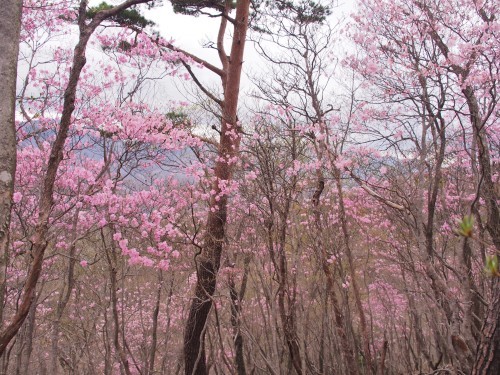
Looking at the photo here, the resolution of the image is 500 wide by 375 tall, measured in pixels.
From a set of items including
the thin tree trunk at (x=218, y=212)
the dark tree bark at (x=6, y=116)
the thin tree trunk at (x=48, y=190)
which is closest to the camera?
the dark tree bark at (x=6, y=116)

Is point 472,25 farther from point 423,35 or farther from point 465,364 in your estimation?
point 465,364

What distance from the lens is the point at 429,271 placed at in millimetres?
4199

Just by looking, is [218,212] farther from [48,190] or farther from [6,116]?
[6,116]

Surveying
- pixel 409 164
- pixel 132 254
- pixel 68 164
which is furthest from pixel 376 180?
pixel 68 164

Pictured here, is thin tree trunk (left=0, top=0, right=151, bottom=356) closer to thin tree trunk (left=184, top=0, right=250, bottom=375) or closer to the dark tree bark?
the dark tree bark

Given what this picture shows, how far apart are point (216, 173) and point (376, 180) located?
2.65m

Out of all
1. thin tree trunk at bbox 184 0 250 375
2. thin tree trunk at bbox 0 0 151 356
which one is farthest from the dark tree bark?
thin tree trunk at bbox 184 0 250 375

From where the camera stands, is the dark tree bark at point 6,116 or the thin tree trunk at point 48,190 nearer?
the dark tree bark at point 6,116

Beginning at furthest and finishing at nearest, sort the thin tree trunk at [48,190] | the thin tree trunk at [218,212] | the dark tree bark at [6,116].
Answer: the thin tree trunk at [218,212]
the thin tree trunk at [48,190]
the dark tree bark at [6,116]

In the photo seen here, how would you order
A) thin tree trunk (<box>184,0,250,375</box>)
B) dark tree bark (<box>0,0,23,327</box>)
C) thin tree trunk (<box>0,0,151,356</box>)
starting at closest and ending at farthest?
dark tree bark (<box>0,0,23,327</box>) < thin tree trunk (<box>0,0,151,356</box>) < thin tree trunk (<box>184,0,250,375</box>)

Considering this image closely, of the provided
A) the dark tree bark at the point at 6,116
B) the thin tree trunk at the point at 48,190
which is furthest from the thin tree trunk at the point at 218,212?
the dark tree bark at the point at 6,116

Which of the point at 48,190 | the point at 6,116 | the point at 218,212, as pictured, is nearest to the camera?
the point at 6,116

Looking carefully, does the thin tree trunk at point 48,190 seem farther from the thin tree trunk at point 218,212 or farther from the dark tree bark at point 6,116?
the thin tree trunk at point 218,212

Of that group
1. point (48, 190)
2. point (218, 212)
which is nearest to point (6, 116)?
point (48, 190)
